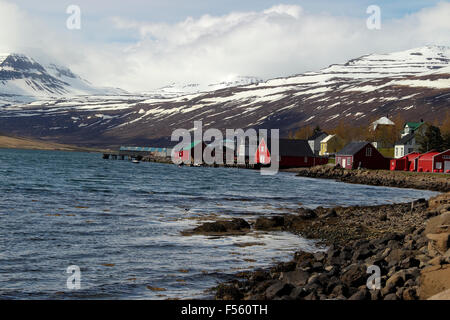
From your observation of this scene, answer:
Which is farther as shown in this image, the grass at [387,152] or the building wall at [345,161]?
the grass at [387,152]

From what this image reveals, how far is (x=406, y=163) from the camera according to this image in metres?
96.9

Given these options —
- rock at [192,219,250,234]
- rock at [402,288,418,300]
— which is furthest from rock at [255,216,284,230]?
rock at [402,288,418,300]

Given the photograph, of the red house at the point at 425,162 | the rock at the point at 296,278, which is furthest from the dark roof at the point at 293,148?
the rock at the point at 296,278

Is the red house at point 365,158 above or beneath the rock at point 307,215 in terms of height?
above

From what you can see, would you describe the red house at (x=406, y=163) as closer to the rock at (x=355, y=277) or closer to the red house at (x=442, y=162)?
the red house at (x=442, y=162)

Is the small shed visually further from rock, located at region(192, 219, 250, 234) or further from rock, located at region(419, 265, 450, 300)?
rock, located at region(419, 265, 450, 300)

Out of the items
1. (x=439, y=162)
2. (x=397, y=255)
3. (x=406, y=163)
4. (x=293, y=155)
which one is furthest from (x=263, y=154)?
(x=397, y=255)

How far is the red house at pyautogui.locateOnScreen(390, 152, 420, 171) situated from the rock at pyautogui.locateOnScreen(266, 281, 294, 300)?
83.7 m

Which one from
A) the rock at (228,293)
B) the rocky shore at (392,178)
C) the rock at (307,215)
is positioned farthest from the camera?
the rocky shore at (392,178)

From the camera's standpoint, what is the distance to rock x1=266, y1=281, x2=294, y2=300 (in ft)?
46.7

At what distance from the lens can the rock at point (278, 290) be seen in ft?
46.7

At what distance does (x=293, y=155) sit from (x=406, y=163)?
106 feet

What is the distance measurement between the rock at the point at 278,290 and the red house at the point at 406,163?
8370 centimetres

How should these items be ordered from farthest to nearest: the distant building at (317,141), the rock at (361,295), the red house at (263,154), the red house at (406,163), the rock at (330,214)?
the distant building at (317,141), the red house at (263,154), the red house at (406,163), the rock at (330,214), the rock at (361,295)
